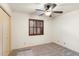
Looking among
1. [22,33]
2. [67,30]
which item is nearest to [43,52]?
[22,33]

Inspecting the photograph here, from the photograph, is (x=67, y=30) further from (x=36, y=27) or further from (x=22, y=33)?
(x=22, y=33)

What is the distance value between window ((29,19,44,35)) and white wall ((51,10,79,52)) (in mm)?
900

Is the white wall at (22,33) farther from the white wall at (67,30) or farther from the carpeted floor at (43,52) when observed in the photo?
the white wall at (67,30)

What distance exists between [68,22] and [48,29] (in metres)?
1.62

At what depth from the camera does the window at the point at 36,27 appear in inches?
171

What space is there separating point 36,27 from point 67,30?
172cm

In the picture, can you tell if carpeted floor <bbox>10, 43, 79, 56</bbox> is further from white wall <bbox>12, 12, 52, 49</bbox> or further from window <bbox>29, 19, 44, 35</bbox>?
window <bbox>29, 19, 44, 35</bbox>

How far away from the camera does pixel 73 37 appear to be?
3555mm

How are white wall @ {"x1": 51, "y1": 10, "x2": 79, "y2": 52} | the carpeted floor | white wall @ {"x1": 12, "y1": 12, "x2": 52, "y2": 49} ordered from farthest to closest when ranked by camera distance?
1. white wall @ {"x1": 12, "y1": 12, "x2": 52, "y2": 49}
2. white wall @ {"x1": 51, "y1": 10, "x2": 79, "y2": 52}
3. the carpeted floor

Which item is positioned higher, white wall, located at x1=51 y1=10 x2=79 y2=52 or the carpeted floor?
white wall, located at x1=51 y1=10 x2=79 y2=52

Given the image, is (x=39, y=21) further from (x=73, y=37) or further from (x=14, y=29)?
(x=73, y=37)

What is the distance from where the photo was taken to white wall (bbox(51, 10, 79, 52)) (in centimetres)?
339

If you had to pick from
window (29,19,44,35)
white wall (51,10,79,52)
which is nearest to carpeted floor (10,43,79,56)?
white wall (51,10,79,52)

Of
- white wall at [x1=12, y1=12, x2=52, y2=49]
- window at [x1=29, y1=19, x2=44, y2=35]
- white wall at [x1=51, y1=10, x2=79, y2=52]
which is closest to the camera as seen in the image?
white wall at [x1=51, y1=10, x2=79, y2=52]
